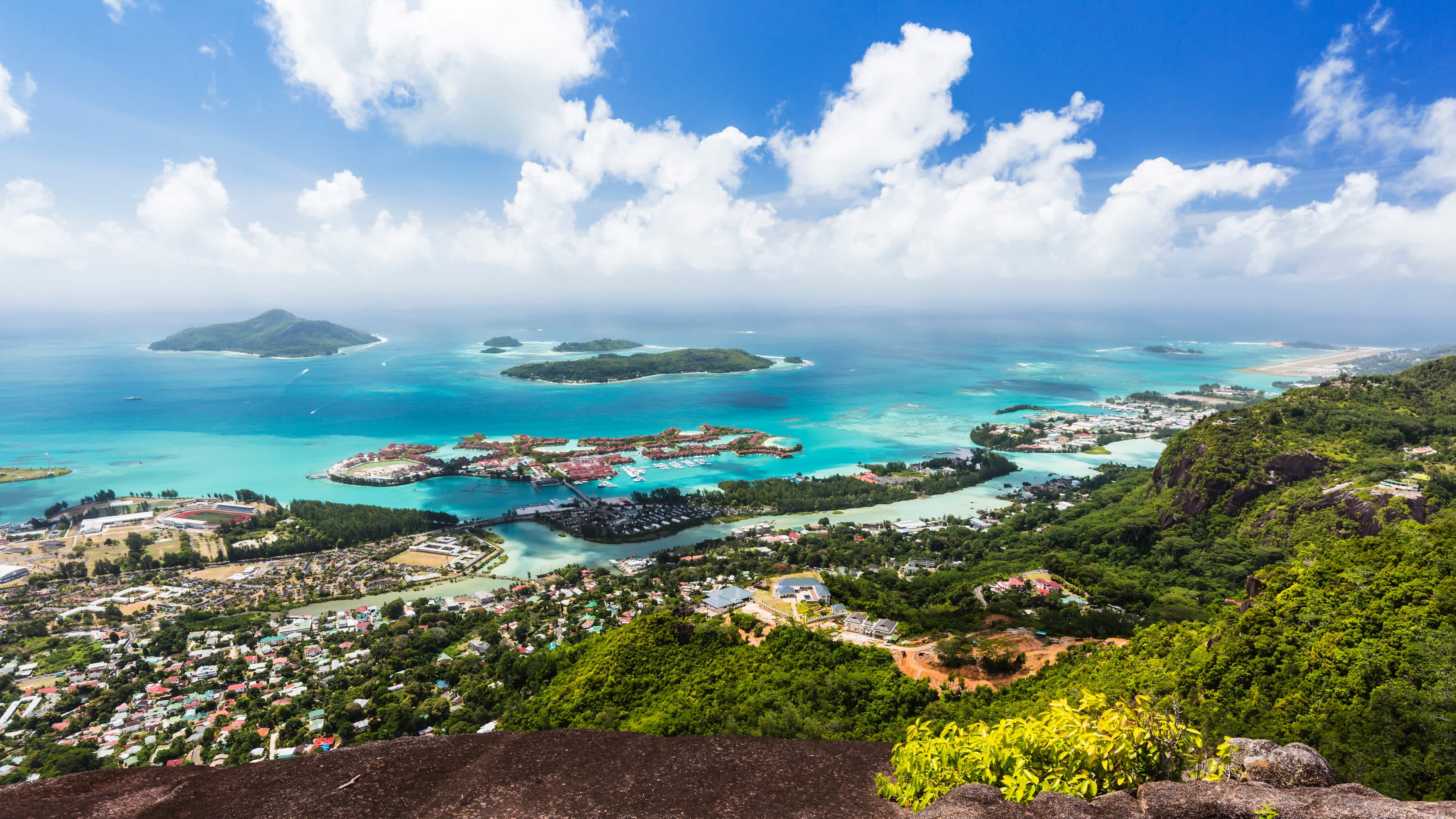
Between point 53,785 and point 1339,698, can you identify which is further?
Result: point 1339,698

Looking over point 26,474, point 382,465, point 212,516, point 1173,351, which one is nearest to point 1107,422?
point 382,465

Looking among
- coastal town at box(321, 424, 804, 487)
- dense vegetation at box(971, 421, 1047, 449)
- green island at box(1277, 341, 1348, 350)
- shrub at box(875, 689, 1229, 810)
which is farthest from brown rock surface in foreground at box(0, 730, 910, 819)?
green island at box(1277, 341, 1348, 350)

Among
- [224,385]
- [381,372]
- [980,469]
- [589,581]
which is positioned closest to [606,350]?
[381,372]

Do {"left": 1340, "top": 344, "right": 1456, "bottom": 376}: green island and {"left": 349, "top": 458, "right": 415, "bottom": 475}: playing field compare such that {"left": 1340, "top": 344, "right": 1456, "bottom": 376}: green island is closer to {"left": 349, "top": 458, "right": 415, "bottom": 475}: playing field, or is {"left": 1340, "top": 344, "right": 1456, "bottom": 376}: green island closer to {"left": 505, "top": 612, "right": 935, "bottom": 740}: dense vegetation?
{"left": 505, "top": 612, "right": 935, "bottom": 740}: dense vegetation

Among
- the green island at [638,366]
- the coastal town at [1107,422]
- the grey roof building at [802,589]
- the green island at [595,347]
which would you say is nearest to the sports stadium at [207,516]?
the grey roof building at [802,589]

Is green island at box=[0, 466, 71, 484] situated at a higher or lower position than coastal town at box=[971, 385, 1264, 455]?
lower

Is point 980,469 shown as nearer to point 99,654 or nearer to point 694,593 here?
point 694,593
